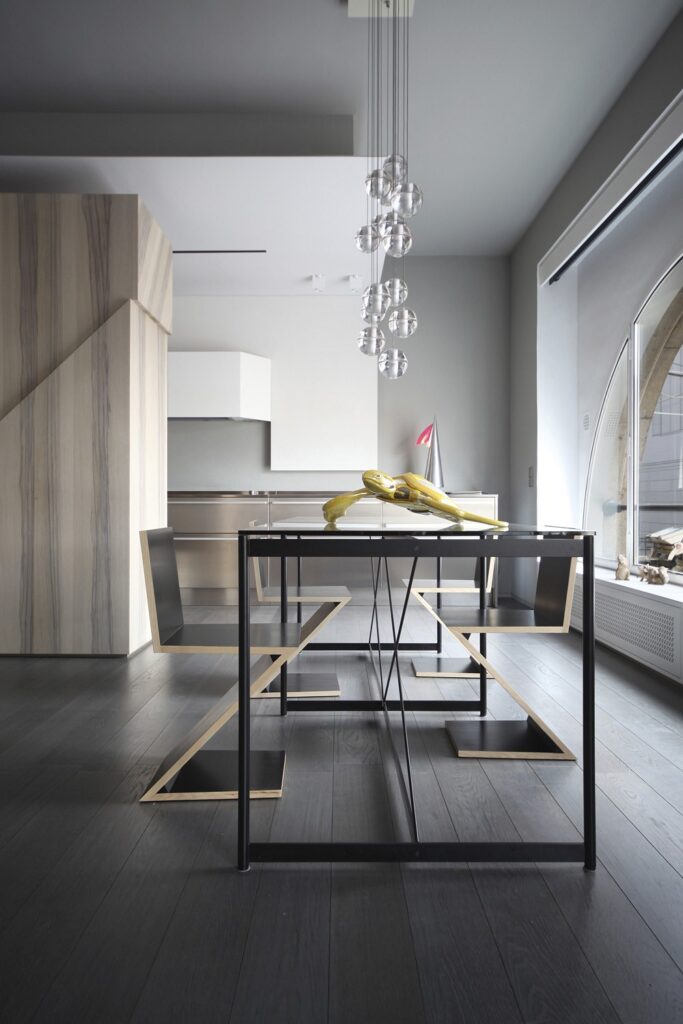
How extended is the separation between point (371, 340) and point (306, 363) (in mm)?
3204

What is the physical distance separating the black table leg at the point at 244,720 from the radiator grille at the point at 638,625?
2394 mm

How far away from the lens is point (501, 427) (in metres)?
6.37

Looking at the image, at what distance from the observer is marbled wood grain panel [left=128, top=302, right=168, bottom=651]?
Result: 386 centimetres

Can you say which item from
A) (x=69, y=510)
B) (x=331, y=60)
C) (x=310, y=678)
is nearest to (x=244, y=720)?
(x=310, y=678)

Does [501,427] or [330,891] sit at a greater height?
[501,427]

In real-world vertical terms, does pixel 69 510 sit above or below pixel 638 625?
above

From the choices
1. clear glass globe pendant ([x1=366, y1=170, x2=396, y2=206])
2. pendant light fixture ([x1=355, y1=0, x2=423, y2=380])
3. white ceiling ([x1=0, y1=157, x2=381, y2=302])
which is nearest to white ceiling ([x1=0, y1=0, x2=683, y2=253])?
pendant light fixture ([x1=355, y1=0, x2=423, y2=380])

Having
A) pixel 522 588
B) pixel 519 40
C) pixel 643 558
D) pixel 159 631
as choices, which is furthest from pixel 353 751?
pixel 522 588

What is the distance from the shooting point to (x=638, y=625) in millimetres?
3613

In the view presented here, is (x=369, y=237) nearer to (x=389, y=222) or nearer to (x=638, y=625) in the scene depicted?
(x=389, y=222)

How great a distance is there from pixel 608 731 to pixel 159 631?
5.52 feet

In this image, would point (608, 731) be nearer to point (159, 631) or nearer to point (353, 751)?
point (353, 751)

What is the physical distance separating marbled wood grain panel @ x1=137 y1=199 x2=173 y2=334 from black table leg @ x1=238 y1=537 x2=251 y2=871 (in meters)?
2.77

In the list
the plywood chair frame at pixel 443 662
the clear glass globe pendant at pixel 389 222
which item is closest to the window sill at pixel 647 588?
the plywood chair frame at pixel 443 662
